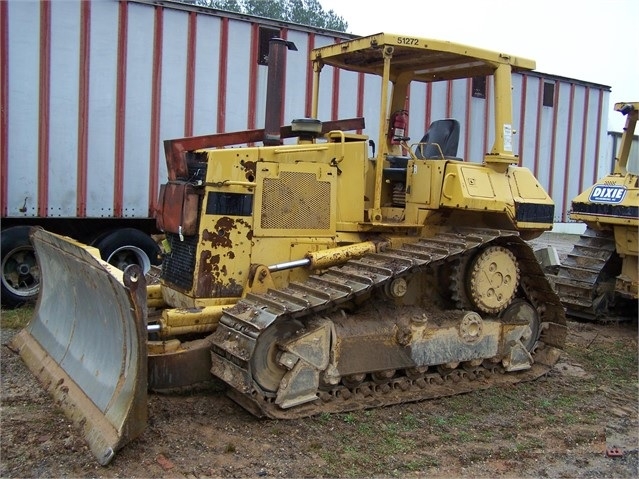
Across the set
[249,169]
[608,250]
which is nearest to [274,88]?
[249,169]

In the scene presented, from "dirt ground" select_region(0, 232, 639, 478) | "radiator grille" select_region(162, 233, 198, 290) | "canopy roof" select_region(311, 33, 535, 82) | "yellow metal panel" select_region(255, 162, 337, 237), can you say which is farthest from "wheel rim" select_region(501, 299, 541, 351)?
"radiator grille" select_region(162, 233, 198, 290)

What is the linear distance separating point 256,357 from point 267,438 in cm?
57

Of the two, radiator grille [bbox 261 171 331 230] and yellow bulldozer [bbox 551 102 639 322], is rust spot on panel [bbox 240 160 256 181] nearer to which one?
radiator grille [bbox 261 171 331 230]

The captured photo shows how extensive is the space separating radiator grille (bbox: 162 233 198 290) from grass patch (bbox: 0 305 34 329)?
2.68m

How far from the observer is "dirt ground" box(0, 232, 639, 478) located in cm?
420

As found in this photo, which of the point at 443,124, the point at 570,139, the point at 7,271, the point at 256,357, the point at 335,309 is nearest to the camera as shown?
the point at 256,357

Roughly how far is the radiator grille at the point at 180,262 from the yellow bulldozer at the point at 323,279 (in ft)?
0.06

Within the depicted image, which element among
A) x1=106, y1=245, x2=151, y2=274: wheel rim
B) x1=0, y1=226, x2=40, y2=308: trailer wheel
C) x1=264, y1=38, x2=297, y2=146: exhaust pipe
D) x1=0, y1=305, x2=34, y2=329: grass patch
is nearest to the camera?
x1=264, y1=38, x2=297, y2=146: exhaust pipe

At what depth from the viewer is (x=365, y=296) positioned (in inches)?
226

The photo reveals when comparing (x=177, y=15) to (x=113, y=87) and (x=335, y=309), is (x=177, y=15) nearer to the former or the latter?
(x=113, y=87)

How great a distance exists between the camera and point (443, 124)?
670 centimetres

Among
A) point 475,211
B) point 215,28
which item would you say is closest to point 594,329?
point 475,211

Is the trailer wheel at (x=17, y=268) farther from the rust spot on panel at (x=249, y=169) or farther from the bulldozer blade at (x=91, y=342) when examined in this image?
the rust spot on panel at (x=249, y=169)

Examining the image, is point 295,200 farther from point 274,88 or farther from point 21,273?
point 21,273
